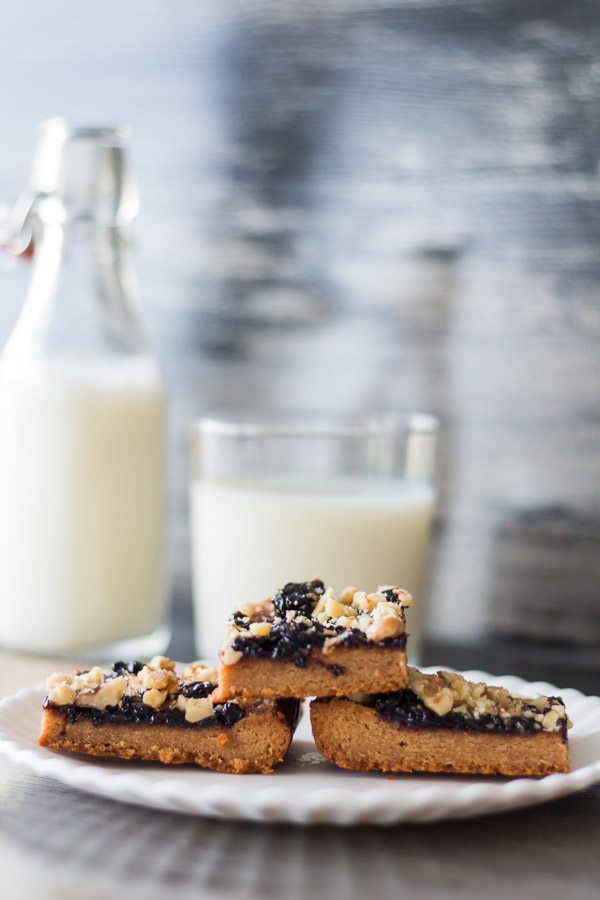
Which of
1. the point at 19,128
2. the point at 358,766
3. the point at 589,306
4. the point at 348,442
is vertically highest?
the point at 19,128

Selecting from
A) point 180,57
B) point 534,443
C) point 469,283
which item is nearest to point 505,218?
point 469,283

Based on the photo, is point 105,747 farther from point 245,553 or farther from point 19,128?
point 19,128

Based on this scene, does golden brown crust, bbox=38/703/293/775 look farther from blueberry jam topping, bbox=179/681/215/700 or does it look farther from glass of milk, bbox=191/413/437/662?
glass of milk, bbox=191/413/437/662

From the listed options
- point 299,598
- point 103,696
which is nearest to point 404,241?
point 299,598

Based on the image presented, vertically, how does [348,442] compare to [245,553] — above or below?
above

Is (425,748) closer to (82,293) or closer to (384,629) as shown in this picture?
(384,629)

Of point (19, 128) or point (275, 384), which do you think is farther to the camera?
point (19, 128)
